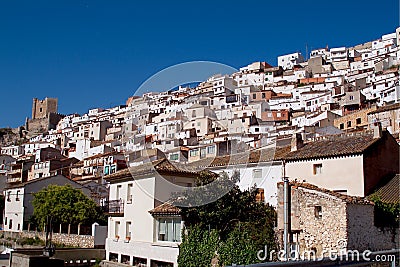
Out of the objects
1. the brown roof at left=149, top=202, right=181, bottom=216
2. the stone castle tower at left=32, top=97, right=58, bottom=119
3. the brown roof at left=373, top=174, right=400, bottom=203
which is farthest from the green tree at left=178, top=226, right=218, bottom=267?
the stone castle tower at left=32, top=97, right=58, bottom=119

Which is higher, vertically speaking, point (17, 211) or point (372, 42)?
point (372, 42)

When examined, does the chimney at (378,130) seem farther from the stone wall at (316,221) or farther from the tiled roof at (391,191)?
the stone wall at (316,221)

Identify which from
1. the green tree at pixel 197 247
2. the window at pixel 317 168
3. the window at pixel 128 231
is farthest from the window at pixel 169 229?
the window at pixel 317 168

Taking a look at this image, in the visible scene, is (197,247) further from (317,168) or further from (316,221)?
(317,168)

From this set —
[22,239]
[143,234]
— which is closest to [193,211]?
[143,234]

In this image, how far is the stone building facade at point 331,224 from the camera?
1766 centimetres

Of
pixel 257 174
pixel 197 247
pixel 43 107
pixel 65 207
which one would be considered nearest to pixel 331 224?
pixel 197 247

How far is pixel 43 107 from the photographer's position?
156 meters

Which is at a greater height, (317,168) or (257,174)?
(317,168)

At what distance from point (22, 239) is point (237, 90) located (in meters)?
53.6

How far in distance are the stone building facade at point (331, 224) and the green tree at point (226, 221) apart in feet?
3.57

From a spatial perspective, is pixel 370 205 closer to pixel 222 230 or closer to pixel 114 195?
pixel 222 230

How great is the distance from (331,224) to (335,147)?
21.8ft

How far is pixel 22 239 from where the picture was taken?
38156mm
